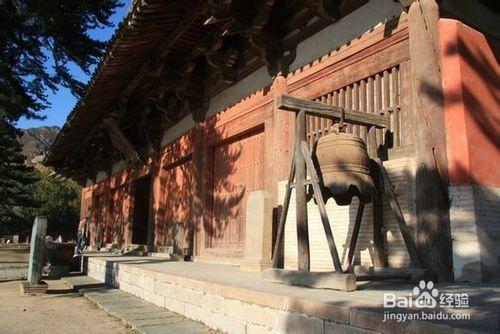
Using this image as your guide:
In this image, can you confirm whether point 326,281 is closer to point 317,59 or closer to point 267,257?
point 267,257

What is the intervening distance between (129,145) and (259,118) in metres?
5.09

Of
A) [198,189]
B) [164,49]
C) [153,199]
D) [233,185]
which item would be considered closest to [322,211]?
[233,185]

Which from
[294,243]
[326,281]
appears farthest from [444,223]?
[294,243]

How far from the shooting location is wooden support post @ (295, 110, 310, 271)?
4098 mm

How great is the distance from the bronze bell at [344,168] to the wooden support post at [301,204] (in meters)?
0.18

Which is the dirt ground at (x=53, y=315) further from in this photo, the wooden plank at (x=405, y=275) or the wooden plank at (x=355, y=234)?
the wooden plank at (x=405, y=275)

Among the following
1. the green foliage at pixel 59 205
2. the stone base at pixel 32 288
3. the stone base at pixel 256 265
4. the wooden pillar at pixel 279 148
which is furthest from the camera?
the green foliage at pixel 59 205

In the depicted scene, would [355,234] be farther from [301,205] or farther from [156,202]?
[156,202]

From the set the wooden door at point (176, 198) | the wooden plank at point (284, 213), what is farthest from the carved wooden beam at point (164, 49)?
the wooden plank at point (284, 213)

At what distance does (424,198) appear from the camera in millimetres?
4168

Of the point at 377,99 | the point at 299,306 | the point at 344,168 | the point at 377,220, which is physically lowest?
the point at 299,306

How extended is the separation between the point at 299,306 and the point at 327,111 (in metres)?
1.92

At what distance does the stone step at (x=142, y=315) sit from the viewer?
15.1 ft

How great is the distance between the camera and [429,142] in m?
4.25
